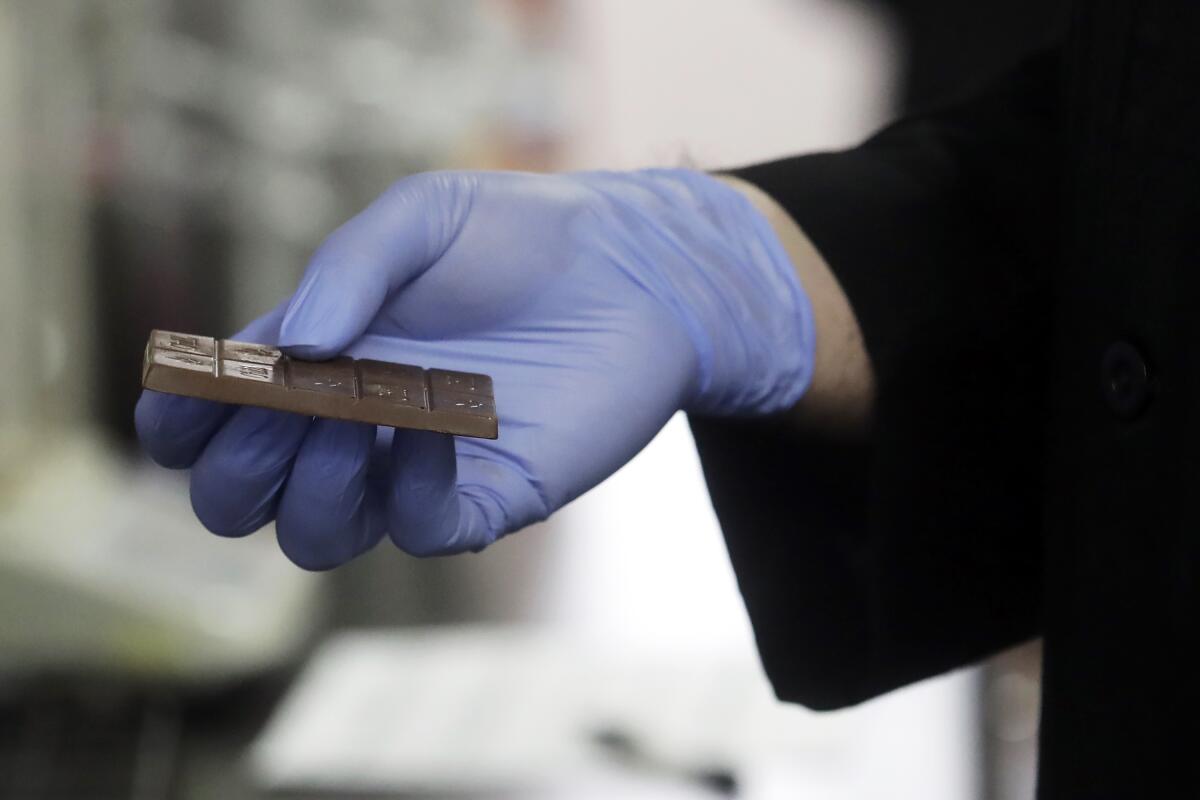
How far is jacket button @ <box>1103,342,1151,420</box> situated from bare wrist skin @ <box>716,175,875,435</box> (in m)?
0.14

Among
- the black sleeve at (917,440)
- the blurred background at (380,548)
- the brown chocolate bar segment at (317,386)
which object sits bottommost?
the blurred background at (380,548)

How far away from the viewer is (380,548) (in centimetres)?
176

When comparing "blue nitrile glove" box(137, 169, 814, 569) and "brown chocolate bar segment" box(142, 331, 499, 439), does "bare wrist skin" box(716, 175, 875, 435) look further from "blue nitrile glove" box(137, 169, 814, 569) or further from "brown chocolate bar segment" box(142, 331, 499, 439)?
"brown chocolate bar segment" box(142, 331, 499, 439)

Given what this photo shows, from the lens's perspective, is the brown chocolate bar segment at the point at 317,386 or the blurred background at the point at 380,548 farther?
the blurred background at the point at 380,548

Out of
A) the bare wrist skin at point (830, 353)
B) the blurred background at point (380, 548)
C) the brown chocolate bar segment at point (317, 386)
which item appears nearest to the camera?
the brown chocolate bar segment at point (317, 386)

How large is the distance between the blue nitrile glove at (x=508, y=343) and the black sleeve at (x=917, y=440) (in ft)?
0.15

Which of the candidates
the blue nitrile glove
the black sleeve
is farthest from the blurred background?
the blue nitrile glove

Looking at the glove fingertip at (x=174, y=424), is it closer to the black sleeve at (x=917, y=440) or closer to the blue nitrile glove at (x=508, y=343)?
the blue nitrile glove at (x=508, y=343)

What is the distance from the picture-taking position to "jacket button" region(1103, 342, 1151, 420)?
1.55 feet

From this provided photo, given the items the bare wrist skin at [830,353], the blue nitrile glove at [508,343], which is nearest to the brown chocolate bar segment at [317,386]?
the blue nitrile glove at [508,343]

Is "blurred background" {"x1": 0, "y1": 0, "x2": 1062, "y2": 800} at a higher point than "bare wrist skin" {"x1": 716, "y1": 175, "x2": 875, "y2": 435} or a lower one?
lower

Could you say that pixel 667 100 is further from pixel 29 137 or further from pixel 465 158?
pixel 29 137

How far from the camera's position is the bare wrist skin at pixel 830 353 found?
617 millimetres

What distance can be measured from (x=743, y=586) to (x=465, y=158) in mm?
1349
